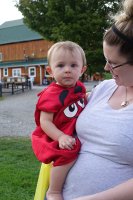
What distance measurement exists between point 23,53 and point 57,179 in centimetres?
5329

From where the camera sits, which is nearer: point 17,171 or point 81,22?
point 17,171

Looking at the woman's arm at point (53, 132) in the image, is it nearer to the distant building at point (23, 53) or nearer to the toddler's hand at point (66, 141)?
the toddler's hand at point (66, 141)

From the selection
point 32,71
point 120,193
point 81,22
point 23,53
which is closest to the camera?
point 120,193

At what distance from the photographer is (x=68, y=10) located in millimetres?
20078

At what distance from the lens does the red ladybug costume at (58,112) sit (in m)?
2.12

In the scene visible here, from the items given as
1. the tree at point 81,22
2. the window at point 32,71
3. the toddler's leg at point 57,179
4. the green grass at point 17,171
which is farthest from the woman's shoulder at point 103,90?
the window at point 32,71

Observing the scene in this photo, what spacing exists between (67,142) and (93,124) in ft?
0.60

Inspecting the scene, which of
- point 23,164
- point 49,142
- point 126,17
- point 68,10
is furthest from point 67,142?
point 68,10

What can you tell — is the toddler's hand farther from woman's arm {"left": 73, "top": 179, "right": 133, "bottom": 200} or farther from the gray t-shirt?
woman's arm {"left": 73, "top": 179, "right": 133, "bottom": 200}

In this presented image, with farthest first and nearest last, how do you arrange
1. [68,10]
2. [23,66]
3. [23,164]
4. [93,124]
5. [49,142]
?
[23,66]
[68,10]
[23,164]
[49,142]
[93,124]

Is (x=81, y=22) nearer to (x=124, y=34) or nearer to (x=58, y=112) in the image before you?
(x=58, y=112)

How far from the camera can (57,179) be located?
6.77 ft

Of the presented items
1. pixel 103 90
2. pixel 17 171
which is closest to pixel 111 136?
pixel 103 90

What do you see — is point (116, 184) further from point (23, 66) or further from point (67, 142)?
point (23, 66)
